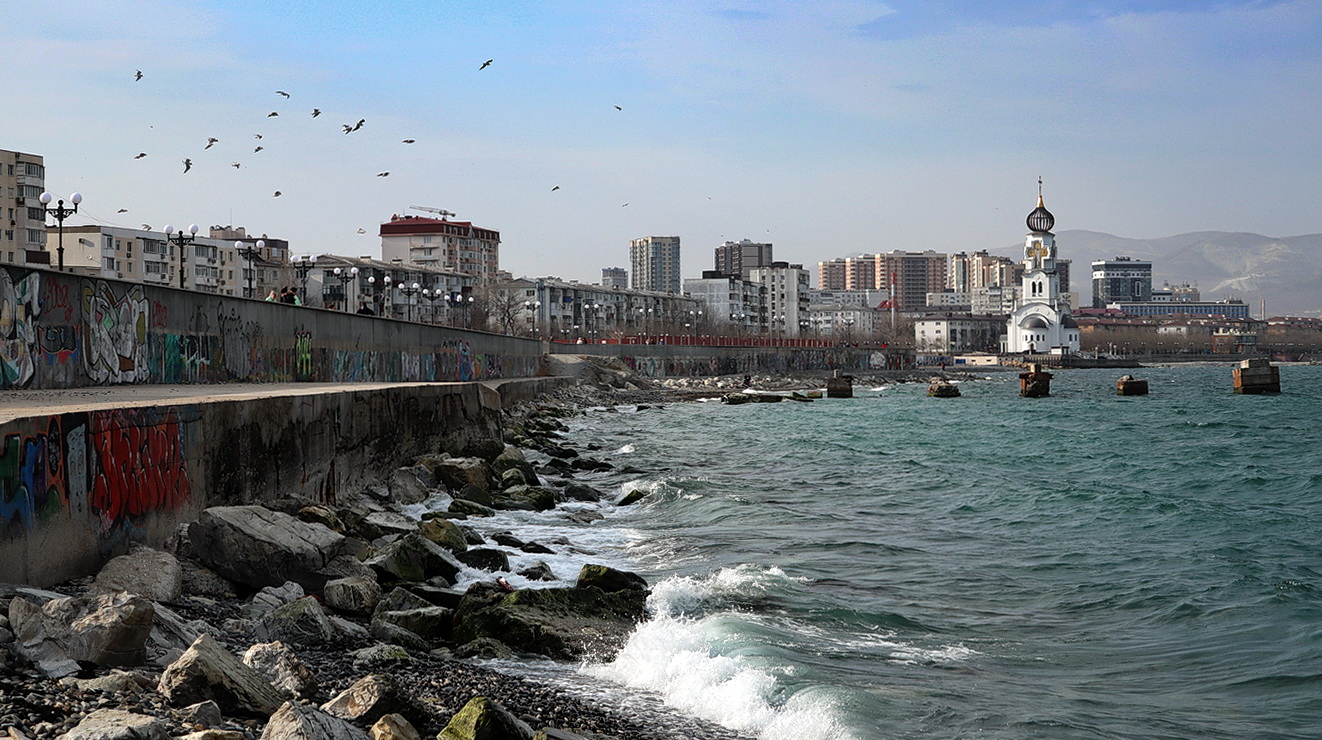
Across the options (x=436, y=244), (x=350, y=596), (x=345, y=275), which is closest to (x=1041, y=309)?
(x=436, y=244)

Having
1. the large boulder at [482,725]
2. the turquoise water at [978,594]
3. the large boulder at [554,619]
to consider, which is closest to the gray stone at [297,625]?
the large boulder at [554,619]

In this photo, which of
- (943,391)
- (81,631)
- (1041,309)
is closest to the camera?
(81,631)

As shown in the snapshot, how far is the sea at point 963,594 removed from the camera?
8484mm

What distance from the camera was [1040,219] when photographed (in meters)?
184

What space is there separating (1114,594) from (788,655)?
511 cm

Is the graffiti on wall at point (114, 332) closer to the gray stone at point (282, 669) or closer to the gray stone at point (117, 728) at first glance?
the gray stone at point (282, 669)

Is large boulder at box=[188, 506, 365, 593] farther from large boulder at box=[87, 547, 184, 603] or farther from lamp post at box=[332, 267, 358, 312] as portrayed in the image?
lamp post at box=[332, 267, 358, 312]

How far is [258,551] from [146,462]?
4.35 ft

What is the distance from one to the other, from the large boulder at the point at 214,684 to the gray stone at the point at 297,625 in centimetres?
197

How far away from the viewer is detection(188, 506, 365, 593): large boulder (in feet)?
30.3

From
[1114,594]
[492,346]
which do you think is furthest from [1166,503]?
[492,346]

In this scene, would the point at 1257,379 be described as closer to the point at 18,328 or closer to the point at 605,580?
the point at 605,580

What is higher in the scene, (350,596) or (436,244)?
(436,244)

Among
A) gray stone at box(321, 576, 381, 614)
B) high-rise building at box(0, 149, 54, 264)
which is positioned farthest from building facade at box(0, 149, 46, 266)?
gray stone at box(321, 576, 381, 614)
